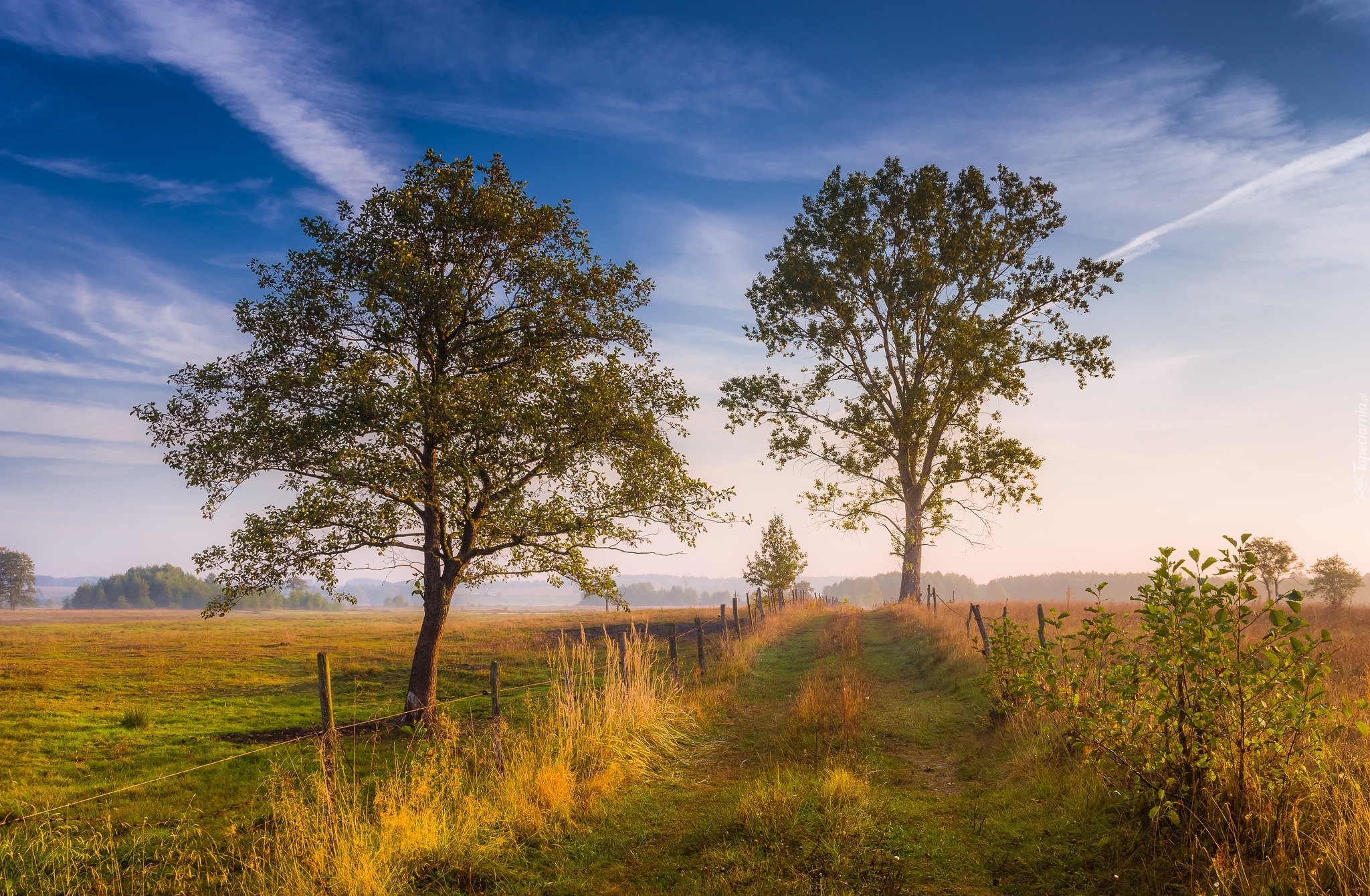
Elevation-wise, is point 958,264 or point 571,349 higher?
point 958,264

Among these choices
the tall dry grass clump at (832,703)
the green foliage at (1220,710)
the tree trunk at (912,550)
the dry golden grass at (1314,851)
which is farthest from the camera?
the tree trunk at (912,550)

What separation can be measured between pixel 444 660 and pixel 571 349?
63.9 feet

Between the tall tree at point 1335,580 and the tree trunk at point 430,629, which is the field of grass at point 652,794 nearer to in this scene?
the tree trunk at point 430,629

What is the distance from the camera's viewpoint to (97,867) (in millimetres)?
8164

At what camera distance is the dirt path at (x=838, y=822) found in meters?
6.11

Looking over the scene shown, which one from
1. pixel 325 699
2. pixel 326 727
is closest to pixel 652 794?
pixel 326 727

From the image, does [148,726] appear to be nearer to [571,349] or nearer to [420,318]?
[420,318]

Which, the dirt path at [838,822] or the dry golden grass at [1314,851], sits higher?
the dry golden grass at [1314,851]

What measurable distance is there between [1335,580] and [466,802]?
49.6 metres

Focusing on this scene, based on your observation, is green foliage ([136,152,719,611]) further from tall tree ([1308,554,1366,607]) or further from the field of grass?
tall tree ([1308,554,1366,607])

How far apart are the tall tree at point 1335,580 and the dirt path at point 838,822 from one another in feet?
133

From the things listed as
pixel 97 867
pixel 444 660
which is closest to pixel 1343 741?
pixel 97 867

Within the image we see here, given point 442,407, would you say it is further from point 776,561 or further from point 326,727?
point 776,561

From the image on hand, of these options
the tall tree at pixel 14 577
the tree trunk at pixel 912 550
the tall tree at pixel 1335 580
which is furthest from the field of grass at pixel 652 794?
the tall tree at pixel 14 577
